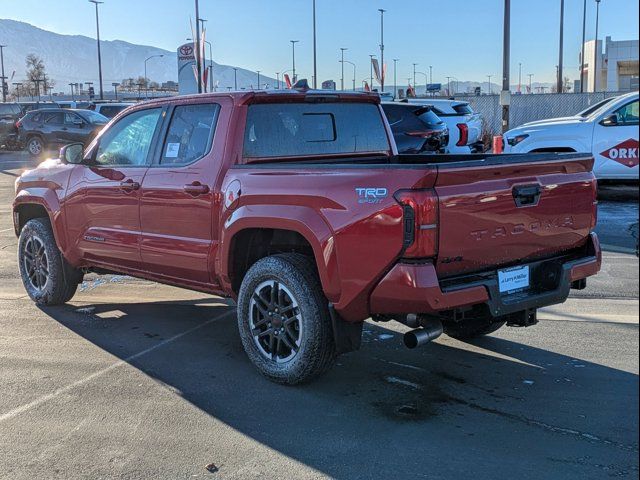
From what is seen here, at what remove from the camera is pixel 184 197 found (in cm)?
503

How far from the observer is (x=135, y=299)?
7.02 meters

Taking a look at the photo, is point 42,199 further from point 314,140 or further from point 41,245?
point 314,140

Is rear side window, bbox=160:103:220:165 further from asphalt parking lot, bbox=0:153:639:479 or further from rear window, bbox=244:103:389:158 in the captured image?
asphalt parking lot, bbox=0:153:639:479

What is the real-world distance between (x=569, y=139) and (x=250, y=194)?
919 centimetres

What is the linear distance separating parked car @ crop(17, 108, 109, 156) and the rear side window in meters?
20.7

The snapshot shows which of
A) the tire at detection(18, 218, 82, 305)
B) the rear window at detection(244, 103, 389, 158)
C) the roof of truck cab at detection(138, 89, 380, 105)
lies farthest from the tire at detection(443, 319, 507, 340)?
the tire at detection(18, 218, 82, 305)

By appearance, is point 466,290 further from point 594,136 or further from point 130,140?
point 594,136

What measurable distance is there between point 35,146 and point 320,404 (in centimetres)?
2506

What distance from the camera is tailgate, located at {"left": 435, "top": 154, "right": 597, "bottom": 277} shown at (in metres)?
3.77

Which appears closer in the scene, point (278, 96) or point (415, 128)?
point (278, 96)

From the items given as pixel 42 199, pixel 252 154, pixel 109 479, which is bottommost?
pixel 109 479

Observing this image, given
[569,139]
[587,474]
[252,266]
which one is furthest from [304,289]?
[569,139]

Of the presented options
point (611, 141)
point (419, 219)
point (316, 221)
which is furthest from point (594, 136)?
point (419, 219)

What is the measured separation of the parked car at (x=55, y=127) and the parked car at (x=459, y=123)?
13.5 m
